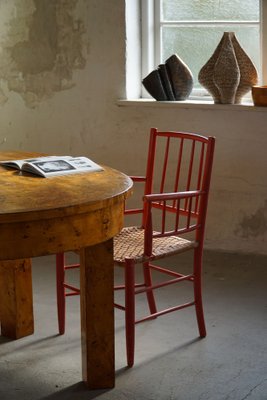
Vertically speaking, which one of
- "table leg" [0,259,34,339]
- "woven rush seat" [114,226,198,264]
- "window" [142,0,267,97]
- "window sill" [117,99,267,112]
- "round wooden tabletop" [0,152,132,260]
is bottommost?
"table leg" [0,259,34,339]

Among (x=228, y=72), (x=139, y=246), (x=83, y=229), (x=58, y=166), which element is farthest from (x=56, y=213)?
(x=228, y=72)

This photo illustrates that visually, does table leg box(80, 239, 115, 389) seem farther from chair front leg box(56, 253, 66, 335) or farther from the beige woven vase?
the beige woven vase

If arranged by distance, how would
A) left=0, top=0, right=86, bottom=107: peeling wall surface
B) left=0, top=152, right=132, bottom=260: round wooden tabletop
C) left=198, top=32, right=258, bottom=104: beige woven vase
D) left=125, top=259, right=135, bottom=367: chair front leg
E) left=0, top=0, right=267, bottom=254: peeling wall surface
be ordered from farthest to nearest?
left=0, top=0, right=86, bottom=107: peeling wall surface → left=0, top=0, right=267, bottom=254: peeling wall surface → left=198, top=32, right=258, bottom=104: beige woven vase → left=125, top=259, right=135, bottom=367: chair front leg → left=0, top=152, right=132, bottom=260: round wooden tabletop

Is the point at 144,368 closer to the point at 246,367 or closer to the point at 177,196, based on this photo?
the point at 246,367

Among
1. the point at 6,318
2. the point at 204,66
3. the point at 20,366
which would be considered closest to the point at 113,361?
the point at 20,366

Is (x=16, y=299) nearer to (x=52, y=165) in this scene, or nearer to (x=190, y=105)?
(x=52, y=165)

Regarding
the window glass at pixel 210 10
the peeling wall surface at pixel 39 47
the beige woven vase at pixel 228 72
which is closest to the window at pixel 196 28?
the window glass at pixel 210 10

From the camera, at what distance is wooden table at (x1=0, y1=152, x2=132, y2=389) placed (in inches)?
107

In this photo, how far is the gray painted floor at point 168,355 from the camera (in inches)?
122

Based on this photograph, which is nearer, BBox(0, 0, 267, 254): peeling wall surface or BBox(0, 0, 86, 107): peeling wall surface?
BBox(0, 0, 267, 254): peeling wall surface

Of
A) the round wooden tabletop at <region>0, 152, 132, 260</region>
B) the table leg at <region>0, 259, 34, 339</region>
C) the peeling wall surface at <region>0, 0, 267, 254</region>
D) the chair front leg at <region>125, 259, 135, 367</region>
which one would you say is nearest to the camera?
the round wooden tabletop at <region>0, 152, 132, 260</region>

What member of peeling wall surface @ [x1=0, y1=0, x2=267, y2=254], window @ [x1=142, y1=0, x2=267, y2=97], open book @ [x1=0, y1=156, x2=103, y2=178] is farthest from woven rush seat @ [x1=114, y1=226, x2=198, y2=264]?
window @ [x1=142, y1=0, x2=267, y2=97]

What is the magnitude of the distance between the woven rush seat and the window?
157 cm

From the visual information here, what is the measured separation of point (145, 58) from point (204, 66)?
487 millimetres
